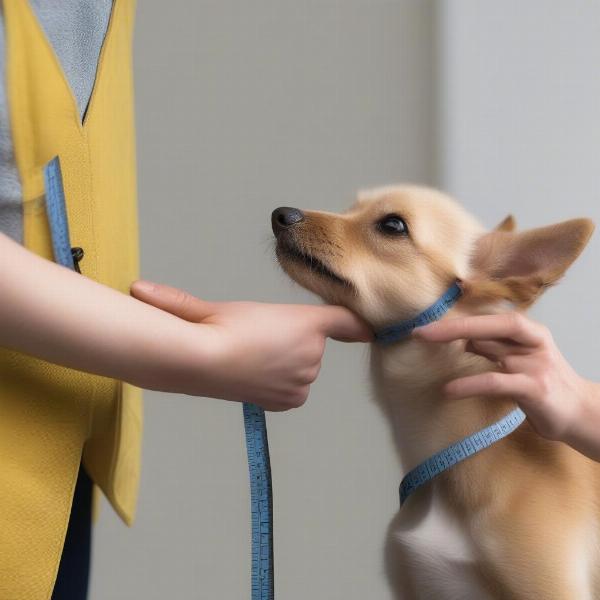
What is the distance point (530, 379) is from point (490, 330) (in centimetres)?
5

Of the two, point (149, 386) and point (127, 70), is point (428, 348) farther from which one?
point (127, 70)

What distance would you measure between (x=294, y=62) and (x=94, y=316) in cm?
120

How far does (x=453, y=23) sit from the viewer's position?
5.60 feet

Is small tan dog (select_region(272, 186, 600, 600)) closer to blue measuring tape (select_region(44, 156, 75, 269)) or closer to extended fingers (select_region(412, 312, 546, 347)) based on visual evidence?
extended fingers (select_region(412, 312, 546, 347))

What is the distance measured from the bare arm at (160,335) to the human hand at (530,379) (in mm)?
123

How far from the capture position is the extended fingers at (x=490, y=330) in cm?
72

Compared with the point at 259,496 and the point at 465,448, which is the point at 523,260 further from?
the point at 259,496

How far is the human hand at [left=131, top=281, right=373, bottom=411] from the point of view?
0.65 metres

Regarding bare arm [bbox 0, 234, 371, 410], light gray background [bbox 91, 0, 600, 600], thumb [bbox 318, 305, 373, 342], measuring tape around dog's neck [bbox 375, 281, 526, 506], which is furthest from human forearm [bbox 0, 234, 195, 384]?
light gray background [bbox 91, 0, 600, 600]

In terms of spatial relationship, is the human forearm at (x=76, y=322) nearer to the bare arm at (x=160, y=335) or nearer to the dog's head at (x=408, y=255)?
the bare arm at (x=160, y=335)

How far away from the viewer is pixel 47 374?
26.4 inches

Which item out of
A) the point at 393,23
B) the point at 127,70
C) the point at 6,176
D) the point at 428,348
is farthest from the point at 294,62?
the point at 6,176

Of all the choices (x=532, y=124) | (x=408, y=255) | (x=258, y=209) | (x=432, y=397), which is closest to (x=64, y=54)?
(x=408, y=255)

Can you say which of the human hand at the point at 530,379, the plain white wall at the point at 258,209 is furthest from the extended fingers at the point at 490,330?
the plain white wall at the point at 258,209
